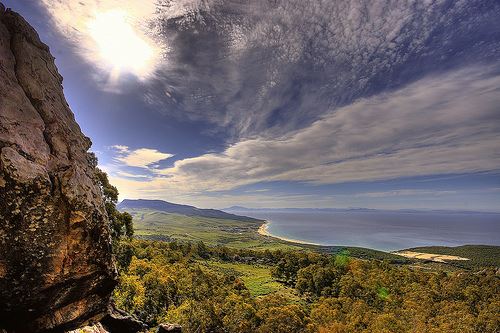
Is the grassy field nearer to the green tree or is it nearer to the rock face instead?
the green tree

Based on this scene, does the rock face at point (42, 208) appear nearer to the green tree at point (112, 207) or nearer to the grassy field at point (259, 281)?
the green tree at point (112, 207)

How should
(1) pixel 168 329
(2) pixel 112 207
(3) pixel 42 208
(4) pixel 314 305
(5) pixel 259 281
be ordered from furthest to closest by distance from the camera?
(5) pixel 259 281
(4) pixel 314 305
(2) pixel 112 207
(1) pixel 168 329
(3) pixel 42 208

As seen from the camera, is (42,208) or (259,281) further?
(259,281)

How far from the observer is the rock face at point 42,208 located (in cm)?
976

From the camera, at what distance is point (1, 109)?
10328 mm

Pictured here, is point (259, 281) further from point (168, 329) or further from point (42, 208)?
point (42, 208)

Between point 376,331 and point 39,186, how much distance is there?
60057mm

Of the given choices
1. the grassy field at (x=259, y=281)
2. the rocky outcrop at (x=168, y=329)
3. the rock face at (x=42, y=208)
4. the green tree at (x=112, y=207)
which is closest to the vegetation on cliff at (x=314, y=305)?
the grassy field at (x=259, y=281)

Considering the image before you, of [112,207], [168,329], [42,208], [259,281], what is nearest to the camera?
[42,208]

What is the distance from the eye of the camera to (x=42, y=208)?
33.9ft

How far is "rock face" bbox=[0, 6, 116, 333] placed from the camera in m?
9.76

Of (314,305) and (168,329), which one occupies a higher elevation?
(168,329)

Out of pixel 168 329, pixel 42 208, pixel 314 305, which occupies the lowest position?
pixel 314 305

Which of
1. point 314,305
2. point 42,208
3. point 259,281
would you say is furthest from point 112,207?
point 259,281
